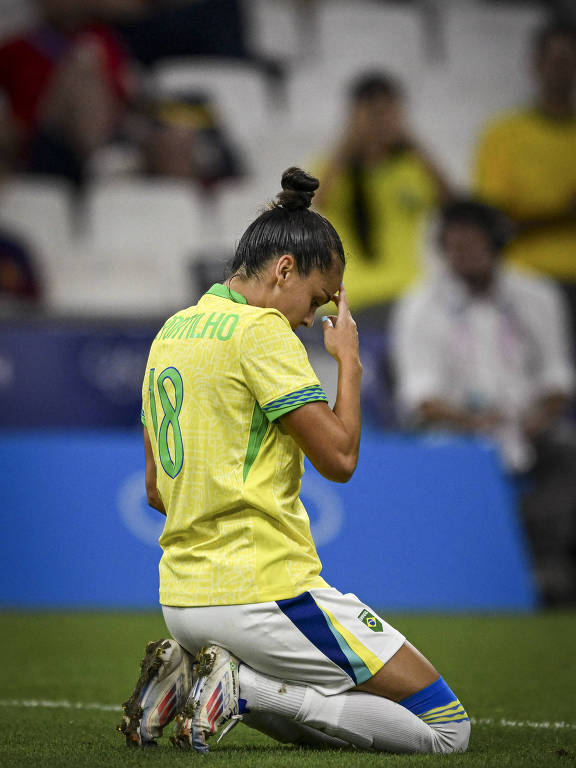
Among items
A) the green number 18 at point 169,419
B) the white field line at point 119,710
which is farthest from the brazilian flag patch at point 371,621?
the white field line at point 119,710

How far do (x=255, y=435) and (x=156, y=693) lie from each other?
25.9 inches

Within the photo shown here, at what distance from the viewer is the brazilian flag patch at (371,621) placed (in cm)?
274

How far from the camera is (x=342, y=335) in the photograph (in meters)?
2.85

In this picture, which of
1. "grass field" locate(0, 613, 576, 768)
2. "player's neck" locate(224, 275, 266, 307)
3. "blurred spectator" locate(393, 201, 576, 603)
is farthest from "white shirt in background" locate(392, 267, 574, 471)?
"player's neck" locate(224, 275, 266, 307)

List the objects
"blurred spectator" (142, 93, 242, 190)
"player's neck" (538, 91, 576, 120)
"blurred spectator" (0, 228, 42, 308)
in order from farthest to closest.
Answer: "player's neck" (538, 91, 576, 120) → "blurred spectator" (142, 93, 242, 190) → "blurred spectator" (0, 228, 42, 308)

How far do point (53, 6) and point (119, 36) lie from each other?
0.69 meters

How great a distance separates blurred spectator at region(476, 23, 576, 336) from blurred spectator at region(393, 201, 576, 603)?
218 centimetres

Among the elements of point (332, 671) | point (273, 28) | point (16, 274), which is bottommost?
point (16, 274)

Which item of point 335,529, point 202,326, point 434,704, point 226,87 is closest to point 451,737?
point 434,704

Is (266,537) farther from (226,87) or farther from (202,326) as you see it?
(226,87)

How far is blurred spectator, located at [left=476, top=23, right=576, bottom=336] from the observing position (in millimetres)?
11750

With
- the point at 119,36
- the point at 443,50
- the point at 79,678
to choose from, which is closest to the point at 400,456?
the point at 79,678

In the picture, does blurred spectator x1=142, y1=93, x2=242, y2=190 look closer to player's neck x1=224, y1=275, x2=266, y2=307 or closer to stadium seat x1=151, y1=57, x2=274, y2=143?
stadium seat x1=151, y1=57, x2=274, y2=143

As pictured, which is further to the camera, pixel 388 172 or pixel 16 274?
pixel 388 172
